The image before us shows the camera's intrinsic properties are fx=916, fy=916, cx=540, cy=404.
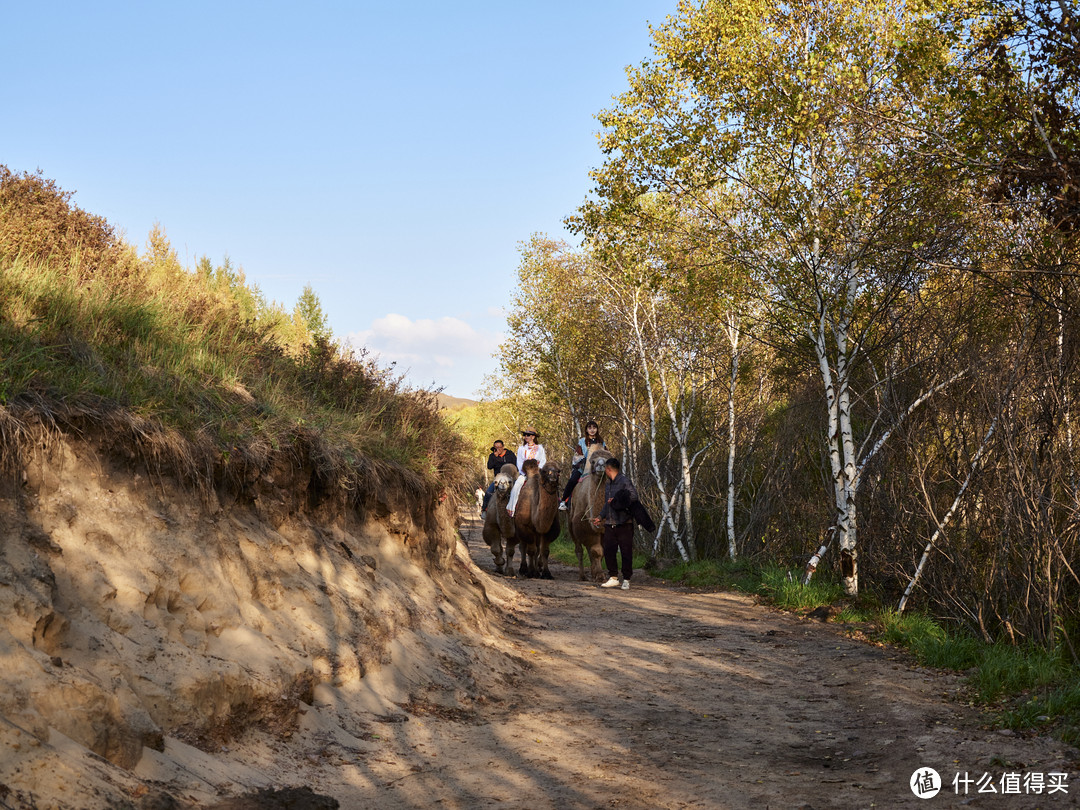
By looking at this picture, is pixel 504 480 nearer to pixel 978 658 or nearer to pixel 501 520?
pixel 501 520

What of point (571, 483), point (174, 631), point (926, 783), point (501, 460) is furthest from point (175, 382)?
point (501, 460)

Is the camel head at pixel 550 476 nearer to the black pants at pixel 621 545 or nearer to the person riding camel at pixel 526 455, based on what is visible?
the person riding camel at pixel 526 455

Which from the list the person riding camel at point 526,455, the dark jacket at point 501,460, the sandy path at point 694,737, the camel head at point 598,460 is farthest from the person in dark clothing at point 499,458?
the sandy path at point 694,737

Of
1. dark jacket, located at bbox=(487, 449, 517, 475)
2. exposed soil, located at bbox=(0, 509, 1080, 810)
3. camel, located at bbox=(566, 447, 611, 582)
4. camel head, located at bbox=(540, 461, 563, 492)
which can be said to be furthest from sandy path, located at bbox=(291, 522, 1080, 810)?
dark jacket, located at bbox=(487, 449, 517, 475)

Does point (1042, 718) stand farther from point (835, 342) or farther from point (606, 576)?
point (606, 576)

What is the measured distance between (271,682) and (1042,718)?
5539 millimetres

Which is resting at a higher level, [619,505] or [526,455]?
[526,455]

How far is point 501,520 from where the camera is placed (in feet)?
56.8

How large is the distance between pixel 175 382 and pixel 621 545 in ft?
33.8

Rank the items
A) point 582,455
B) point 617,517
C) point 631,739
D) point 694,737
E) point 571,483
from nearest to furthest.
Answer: point 631,739 → point 694,737 → point 617,517 → point 571,483 → point 582,455

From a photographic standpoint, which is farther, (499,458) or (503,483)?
(499,458)

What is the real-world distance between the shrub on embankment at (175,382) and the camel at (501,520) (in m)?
5.34

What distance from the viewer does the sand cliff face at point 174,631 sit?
4.44 m

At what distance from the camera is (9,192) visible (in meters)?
9.99
